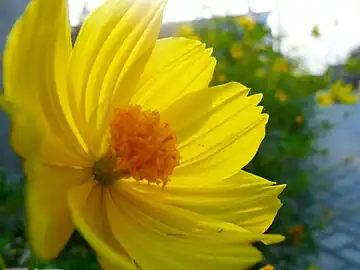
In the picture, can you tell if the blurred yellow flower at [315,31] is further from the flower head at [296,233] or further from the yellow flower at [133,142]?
Answer: the yellow flower at [133,142]

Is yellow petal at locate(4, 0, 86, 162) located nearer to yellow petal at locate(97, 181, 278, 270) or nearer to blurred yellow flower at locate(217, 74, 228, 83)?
yellow petal at locate(97, 181, 278, 270)

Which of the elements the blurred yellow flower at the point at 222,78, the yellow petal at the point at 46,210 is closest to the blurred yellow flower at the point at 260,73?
the blurred yellow flower at the point at 222,78

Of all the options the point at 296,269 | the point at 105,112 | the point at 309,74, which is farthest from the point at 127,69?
the point at 309,74

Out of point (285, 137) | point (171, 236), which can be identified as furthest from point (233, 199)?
point (285, 137)

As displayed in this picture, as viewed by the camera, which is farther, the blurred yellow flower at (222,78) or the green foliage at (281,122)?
the blurred yellow flower at (222,78)

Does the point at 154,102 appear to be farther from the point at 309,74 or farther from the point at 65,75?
the point at 309,74

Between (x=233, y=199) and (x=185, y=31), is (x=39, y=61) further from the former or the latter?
(x=185, y=31)
